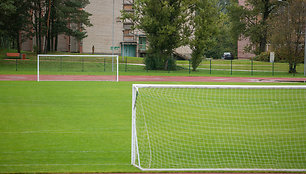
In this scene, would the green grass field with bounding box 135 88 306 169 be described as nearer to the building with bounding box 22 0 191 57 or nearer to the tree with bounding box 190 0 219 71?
the tree with bounding box 190 0 219 71

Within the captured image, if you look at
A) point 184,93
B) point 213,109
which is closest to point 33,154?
point 213,109

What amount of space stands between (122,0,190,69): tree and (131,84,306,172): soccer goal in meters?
25.5

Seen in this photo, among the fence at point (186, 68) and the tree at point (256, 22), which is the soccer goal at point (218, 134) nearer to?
the fence at point (186, 68)

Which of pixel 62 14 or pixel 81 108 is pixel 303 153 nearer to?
pixel 81 108

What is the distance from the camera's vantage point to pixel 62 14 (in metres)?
53.2

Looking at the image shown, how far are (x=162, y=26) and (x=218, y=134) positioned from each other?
31.7 metres

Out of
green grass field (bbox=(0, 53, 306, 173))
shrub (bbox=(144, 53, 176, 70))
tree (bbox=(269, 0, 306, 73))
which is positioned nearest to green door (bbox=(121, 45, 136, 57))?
shrub (bbox=(144, 53, 176, 70))

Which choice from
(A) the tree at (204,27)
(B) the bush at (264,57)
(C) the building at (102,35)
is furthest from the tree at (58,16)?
(B) the bush at (264,57)

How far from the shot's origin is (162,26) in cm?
4019

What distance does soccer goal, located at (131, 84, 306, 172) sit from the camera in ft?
23.4

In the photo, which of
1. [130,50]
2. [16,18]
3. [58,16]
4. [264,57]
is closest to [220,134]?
[16,18]

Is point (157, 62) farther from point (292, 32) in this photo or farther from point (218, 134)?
point (218, 134)

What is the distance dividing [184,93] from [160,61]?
24984 mm

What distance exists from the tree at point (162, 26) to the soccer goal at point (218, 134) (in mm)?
25517
